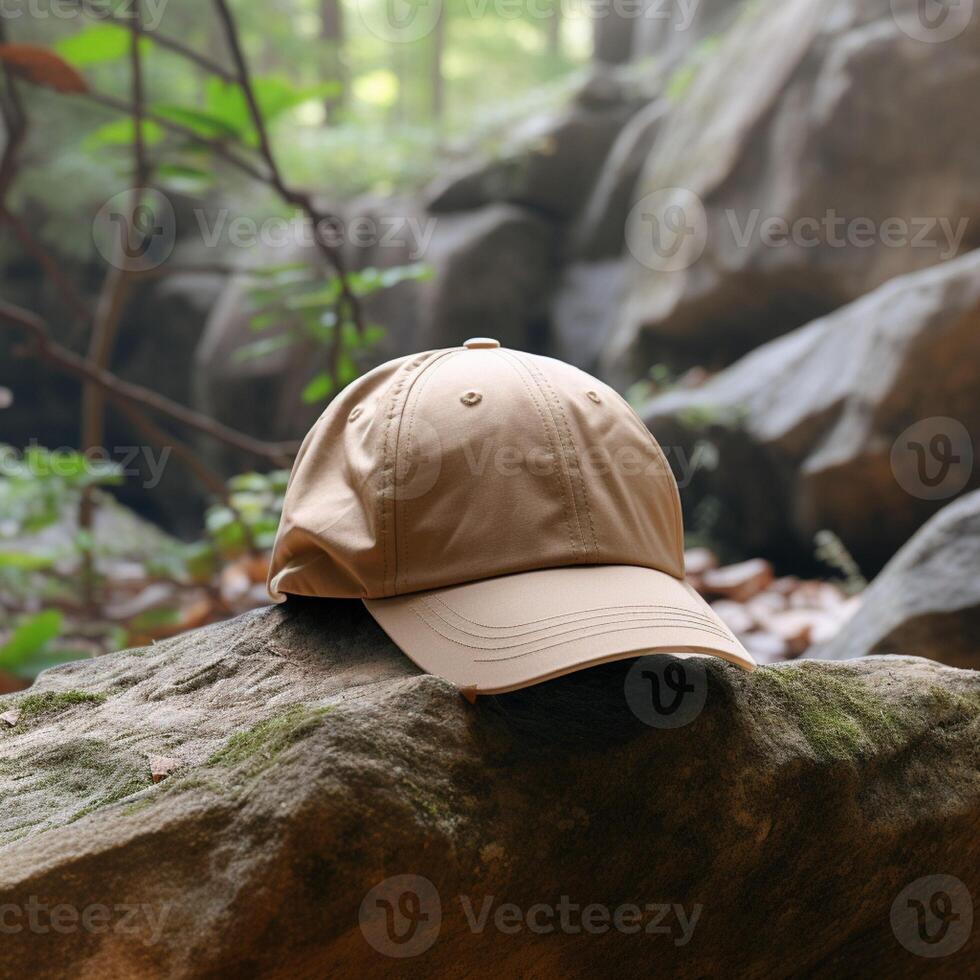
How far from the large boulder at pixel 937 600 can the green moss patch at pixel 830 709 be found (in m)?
1.08

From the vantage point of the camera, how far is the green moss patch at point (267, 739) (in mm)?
1203

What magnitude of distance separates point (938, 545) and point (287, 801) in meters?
2.14

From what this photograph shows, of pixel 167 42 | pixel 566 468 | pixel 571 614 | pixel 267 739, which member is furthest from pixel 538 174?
pixel 267 739

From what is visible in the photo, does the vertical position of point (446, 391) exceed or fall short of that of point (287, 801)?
it exceeds it

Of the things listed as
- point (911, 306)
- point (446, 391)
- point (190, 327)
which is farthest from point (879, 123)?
point (190, 327)

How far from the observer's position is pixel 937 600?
262cm

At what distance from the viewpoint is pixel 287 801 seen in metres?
1.13

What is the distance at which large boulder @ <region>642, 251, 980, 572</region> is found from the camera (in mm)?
3809

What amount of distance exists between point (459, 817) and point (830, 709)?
0.67 m

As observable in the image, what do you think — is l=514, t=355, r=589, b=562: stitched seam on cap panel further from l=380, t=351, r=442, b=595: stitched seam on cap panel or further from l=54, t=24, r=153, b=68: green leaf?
l=54, t=24, r=153, b=68: green leaf

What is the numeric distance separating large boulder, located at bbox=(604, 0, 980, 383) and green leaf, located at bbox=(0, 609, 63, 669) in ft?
12.5

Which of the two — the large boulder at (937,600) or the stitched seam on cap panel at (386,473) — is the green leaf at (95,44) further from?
the large boulder at (937,600)

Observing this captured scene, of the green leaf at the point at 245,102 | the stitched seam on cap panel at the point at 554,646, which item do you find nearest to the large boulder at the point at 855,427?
the green leaf at the point at 245,102

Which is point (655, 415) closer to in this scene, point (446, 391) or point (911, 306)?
point (911, 306)
